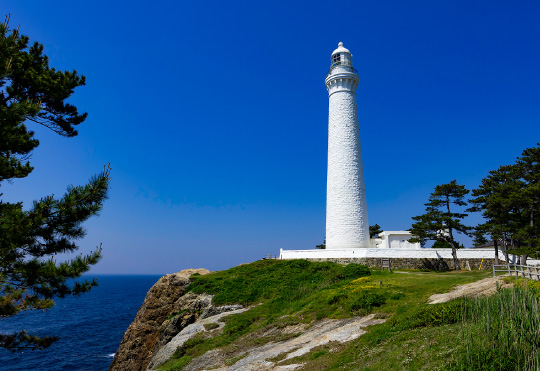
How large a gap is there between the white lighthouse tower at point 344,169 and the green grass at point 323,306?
6.03 meters

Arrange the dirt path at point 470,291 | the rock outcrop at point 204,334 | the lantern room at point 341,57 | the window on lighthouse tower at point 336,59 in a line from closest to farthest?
the rock outcrop at point 204,334
the dirt path at point 470,291
the lantern room at point 341,57
the window on lighthouse tower at point 336,59

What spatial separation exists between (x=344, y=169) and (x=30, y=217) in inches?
1104

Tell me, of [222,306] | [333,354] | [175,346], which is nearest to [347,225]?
[222,306]

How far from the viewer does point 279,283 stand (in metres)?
24.1

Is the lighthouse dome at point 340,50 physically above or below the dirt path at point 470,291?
above

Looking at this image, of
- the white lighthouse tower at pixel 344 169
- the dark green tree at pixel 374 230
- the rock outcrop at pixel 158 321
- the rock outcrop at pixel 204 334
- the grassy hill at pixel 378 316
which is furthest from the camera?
the dark green tree at pixel 374 230

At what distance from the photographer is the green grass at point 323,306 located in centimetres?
992

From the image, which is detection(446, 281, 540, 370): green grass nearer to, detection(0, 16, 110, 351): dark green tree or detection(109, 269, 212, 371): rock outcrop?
detection(0, 16, 110, 351): dark green tree

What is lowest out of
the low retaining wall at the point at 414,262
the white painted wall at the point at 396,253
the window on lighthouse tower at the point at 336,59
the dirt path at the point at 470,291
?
the dirt path at the point at 470,291

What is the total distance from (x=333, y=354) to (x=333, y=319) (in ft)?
12.8

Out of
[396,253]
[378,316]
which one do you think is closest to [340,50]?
[396,253]

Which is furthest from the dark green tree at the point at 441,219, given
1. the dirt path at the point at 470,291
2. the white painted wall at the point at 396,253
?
the dirt path at the point at 470,291

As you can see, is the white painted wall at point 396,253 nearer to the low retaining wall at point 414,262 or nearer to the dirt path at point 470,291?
the low retaining wall at point 414,262

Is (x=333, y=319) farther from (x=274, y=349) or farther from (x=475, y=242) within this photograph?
(x=475, y=242)
